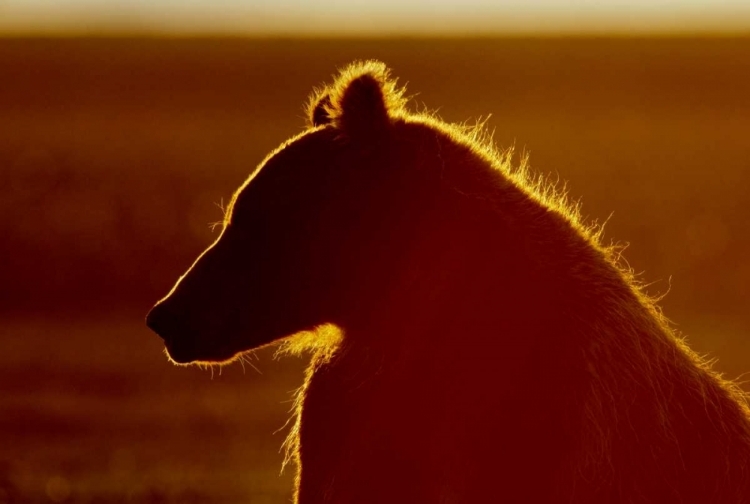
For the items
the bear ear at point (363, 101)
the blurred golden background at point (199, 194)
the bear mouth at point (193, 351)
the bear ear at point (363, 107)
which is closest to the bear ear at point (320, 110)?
the bear ear at point (363, 101)

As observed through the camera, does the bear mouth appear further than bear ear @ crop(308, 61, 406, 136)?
Yes

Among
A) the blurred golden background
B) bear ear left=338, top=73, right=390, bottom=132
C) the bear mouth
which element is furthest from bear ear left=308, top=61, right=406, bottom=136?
the blurred golden background

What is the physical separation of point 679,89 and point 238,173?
29.0 m

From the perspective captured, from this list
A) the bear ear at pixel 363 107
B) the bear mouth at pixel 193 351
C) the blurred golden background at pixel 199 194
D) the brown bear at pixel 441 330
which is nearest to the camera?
the brown bear at pixel 441 330

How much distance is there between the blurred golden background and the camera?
11438 millimetres

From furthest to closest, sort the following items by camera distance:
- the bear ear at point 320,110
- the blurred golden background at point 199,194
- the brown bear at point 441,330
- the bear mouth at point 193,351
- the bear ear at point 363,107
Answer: the blurred golden background at point 199,194, the bear ear at point 320,110, the bear mouth at point 193,351, the bear ear at point 363,107, the brown bear at point 441,330

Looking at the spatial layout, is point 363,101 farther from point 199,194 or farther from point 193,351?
point 199,194

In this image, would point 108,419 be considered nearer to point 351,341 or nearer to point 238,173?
point 351,341

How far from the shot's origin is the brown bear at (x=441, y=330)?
5.33 m

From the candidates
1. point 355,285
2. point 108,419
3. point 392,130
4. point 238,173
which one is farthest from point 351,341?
point 238,173

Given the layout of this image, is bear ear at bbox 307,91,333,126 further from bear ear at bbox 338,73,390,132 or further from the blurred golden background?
the blurred golden background

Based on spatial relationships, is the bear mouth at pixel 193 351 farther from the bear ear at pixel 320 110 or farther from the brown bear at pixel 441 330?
the bear ear at pixel 320 110

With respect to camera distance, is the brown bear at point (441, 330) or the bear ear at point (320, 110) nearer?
the brown bear at point (441, 330)

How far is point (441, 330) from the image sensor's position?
18.2ft
